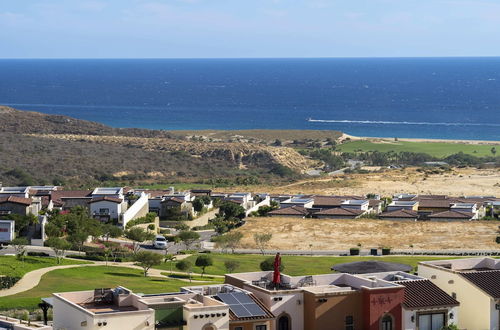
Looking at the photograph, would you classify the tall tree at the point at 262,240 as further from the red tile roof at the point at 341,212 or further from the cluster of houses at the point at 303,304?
the cluster of houses at the point at 303,304

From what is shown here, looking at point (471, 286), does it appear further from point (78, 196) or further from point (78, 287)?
point (78, 196)

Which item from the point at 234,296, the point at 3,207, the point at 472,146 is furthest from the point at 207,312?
the point at 472,146

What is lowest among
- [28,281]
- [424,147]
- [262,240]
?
[424,147]

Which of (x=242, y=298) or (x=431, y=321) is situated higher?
(x=242, y=298)

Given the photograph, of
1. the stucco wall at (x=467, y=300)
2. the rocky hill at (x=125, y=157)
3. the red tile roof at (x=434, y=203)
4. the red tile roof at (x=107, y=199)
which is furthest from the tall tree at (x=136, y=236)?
the rocky hill at (x=125, y=157)

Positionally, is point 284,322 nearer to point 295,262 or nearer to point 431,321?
point 431,321

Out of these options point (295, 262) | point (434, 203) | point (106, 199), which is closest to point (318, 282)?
point (295, 262)
